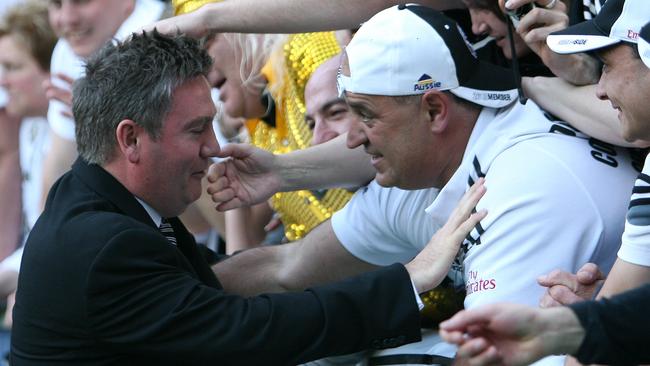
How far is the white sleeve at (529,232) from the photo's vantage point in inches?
134

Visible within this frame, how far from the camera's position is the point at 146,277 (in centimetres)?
330

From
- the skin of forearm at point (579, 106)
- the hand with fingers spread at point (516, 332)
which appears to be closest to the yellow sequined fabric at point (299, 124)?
the skin of forearm at point (579, 106)

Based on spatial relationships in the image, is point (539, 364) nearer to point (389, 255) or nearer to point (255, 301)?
point (255, 301)

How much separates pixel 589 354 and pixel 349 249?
1.88m

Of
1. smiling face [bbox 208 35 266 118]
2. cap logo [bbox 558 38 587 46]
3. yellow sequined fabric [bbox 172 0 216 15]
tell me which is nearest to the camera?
cap logo [bbox 558 38 587 46]

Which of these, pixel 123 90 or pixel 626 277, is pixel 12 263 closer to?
pixel 123 90

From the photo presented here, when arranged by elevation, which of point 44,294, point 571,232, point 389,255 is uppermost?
point 44,294

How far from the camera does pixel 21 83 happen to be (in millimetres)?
6414

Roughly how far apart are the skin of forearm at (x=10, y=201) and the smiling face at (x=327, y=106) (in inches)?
84.9

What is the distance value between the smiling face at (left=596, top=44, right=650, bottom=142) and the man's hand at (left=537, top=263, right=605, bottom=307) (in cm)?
32

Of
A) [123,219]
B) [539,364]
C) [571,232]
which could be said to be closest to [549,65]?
[571,232]

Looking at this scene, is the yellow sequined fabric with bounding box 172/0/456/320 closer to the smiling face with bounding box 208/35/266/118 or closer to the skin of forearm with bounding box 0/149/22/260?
the smiling face with bounding box 208/35/266/118

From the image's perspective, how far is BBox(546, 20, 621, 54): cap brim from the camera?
10.4 ft

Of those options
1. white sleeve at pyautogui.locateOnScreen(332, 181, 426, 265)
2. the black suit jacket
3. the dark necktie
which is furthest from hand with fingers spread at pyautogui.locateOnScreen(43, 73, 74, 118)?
the black suit jacket
